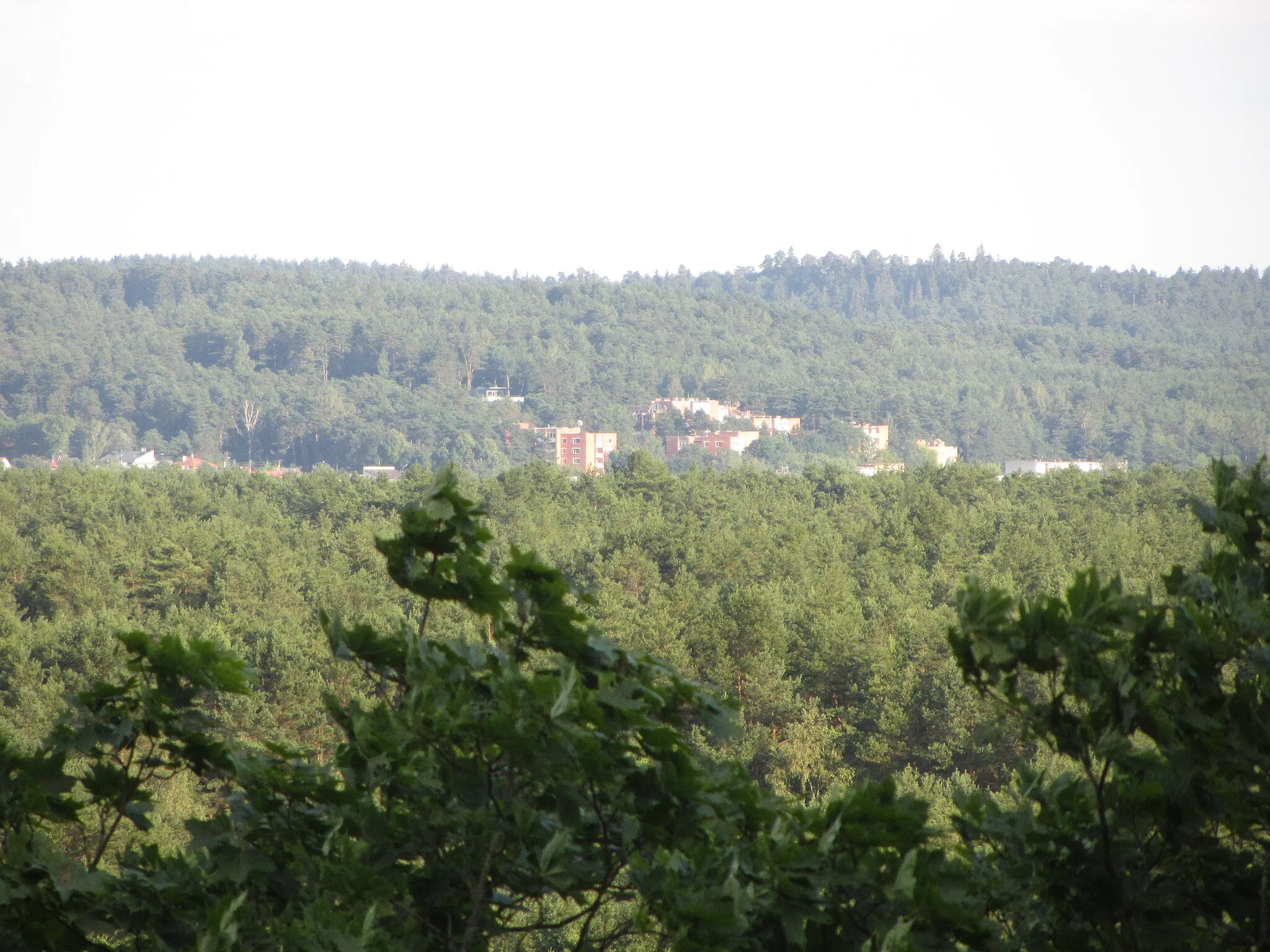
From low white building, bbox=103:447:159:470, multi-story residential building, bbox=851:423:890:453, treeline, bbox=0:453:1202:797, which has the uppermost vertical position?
treeline, bbox=0:453:1202:797

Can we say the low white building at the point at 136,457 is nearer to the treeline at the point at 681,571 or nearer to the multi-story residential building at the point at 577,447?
the multi-story residential building at the point at 577,447

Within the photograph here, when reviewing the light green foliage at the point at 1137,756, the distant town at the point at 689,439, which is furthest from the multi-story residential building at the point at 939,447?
the light green foliage at the point at 1137,756

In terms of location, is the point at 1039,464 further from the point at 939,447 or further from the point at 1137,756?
the point at 1137,756

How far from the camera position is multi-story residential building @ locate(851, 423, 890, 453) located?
113m

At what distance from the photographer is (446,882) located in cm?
229

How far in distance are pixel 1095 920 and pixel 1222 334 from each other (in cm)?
17143

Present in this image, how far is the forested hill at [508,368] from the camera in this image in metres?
106

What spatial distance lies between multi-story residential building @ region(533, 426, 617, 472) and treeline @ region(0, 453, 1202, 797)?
55782 mm

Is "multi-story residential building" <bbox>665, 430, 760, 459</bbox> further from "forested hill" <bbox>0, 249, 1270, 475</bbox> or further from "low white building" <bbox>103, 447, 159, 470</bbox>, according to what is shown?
"low white building" <bbox>103, 447, 159, 470</bbox>

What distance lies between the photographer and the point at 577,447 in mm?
106625

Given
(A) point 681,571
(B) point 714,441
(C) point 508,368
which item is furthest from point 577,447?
(A) point 681,571

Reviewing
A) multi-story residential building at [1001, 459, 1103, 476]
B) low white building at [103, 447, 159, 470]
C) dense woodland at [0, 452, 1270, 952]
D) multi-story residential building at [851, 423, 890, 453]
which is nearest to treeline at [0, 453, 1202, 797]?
dense woodland at [0, 452, 1270, 952]

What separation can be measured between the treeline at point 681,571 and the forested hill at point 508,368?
55.7 m

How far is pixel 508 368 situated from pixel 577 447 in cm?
1773
